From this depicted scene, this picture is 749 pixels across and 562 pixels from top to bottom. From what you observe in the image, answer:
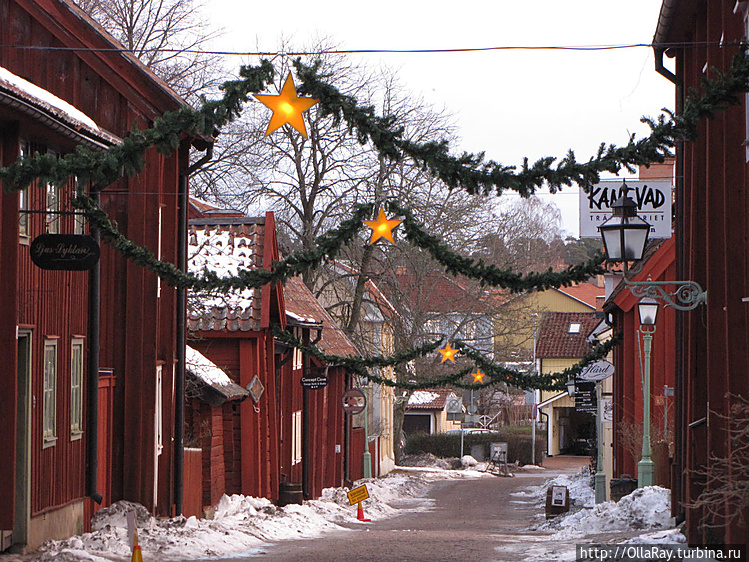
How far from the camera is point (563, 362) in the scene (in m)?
59.1

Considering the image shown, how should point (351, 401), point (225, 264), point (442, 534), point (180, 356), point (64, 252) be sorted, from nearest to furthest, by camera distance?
point (64, 252) → point (180, 356) → point (442, 534) → point (225, 264) → point (351, 401)

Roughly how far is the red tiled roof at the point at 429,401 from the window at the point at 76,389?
51.6 m

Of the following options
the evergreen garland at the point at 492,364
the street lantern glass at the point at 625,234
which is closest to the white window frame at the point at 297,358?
the evergreen garland at the point at 492,364

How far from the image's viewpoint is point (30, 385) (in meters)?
10.9

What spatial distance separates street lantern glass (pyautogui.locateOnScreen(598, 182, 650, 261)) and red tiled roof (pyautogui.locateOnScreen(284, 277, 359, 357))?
53.4 feet

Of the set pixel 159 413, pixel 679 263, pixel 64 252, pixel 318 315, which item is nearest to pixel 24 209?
pixel 64 252

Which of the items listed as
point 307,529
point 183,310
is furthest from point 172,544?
point 307,529

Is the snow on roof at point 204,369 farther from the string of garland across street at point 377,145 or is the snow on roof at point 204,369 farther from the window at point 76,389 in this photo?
the string of garland across street at point 377,145

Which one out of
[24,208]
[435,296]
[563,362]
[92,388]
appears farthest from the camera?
[563,362]

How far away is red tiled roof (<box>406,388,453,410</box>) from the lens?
64125 mm

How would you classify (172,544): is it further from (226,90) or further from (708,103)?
(708,103)

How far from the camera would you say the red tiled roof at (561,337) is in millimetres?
58031

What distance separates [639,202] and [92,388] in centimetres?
776

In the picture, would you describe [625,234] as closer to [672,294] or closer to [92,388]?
[672,294]
